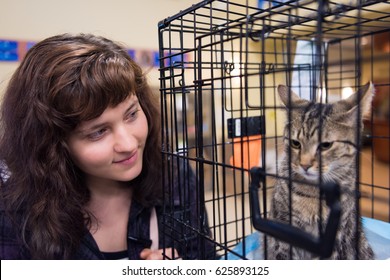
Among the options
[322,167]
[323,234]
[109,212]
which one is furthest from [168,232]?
[323,234]

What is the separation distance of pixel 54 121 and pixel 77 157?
4.8 inches

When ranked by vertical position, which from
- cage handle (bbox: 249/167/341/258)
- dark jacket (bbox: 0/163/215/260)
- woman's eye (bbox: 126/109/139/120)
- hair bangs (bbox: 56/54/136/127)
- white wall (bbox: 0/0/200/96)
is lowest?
dark jacket (bbox: 0/163/215/260)

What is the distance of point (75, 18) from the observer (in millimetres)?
1119

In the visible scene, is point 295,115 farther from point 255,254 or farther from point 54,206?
point 54,206

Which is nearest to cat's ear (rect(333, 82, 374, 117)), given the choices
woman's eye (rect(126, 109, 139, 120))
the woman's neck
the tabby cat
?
the tabby cat

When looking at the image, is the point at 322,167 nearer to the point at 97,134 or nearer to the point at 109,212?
the point at 97,134

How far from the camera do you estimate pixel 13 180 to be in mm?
867

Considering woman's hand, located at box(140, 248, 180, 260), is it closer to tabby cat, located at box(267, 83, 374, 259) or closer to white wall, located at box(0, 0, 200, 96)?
tabby cat, located at box(267, 83, 374, 259)

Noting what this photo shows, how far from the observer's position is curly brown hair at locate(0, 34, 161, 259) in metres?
0.71

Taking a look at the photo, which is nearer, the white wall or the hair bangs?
the hair bangs

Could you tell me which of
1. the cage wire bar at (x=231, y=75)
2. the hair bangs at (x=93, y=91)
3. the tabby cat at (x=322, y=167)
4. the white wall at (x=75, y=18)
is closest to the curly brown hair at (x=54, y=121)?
the hair bangs at (x=93, y=91)

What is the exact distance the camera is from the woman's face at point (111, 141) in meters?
0.74

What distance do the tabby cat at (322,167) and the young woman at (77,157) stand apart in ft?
0.81
